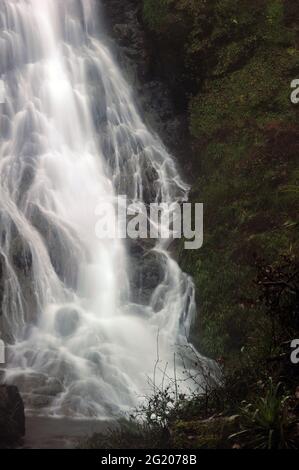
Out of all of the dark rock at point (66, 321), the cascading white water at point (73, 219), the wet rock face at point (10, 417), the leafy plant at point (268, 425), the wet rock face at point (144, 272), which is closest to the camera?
the leafy plant at point (268, 425)

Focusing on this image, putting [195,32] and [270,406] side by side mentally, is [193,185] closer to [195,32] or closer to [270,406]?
[195,32]

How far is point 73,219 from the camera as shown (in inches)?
663

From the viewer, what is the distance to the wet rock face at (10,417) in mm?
8289

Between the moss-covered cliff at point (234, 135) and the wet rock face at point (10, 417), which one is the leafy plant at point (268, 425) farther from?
the moss-covered cliff at point (234, 135)

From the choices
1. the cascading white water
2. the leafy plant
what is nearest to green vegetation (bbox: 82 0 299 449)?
the leafy plant

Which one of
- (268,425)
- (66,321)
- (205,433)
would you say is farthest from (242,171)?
(268,425)

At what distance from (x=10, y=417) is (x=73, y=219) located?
29.5ft

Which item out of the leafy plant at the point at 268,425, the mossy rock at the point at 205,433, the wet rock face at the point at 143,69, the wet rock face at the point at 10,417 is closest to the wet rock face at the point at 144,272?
the wet rock face at the point at 143,69

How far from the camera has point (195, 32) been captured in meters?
22.5

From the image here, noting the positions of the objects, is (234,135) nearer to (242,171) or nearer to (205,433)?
(242,171)

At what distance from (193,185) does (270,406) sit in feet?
47.3

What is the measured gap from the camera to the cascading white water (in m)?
12.0

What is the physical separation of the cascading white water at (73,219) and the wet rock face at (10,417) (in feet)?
4.98

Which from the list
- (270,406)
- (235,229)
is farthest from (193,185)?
(270,406)
